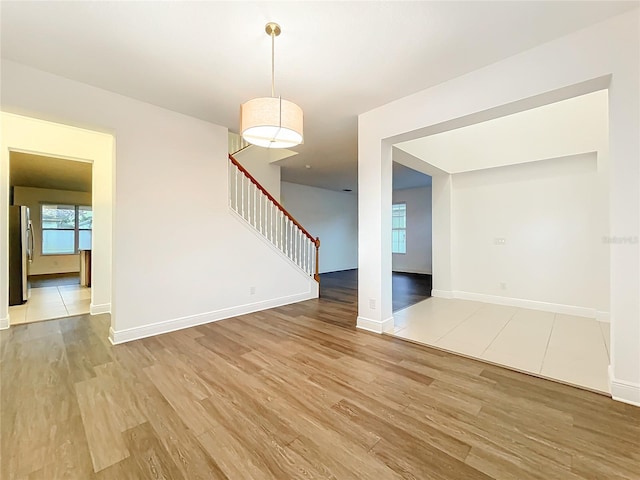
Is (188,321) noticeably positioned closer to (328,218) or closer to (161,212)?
(161,212)

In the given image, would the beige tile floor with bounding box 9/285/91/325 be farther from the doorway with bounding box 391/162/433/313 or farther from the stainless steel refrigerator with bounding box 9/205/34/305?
the doorway with bounding box 391/162/433/313

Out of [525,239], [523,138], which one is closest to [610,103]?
[523,138]

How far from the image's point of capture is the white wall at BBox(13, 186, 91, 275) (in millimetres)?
7703

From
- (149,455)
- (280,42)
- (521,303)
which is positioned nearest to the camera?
(149,455)

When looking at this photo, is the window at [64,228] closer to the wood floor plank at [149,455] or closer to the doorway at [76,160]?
the doorway at [76,160]

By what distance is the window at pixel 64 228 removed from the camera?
318 inches

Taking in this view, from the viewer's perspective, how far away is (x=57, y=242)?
833 cm

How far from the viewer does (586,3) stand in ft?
5.84

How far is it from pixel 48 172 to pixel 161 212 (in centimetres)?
514

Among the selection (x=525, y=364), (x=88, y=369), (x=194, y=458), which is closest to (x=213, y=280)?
(x=88, y=369)

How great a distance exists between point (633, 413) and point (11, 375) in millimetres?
4766

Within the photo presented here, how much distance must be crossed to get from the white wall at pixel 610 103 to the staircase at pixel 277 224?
2.50 metres

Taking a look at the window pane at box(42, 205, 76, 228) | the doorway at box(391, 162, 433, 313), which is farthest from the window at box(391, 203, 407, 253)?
→ the window pane at box(42, 205, 76, 228)

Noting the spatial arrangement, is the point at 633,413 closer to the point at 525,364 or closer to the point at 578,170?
the point at 525,364
